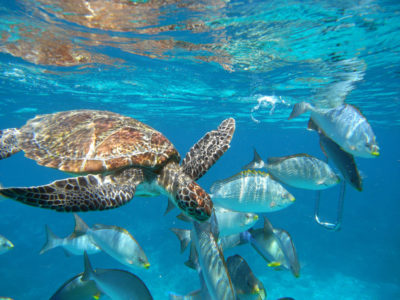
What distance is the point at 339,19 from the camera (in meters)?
7.45

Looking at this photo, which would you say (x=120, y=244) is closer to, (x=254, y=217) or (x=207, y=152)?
(x=207, y=152)

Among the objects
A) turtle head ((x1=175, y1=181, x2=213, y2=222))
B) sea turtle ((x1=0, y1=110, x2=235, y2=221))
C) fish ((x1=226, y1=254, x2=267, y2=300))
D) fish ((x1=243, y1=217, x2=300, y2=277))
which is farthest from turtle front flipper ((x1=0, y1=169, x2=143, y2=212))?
fish ((x1=243, y1=217, x2=300, y2=277))

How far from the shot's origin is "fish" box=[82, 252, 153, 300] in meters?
4.07

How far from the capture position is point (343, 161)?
3.67m

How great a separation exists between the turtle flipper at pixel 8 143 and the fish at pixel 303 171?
17.9 feet

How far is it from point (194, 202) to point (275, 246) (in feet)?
7.70

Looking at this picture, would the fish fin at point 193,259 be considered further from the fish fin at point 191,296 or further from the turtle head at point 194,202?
the turtle head at point 194,202

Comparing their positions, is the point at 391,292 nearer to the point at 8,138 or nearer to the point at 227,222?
the point at 227,222

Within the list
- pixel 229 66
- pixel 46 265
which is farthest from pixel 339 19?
pixel 46 265

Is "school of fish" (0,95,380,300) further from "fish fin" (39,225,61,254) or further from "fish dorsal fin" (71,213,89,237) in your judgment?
"fish fin" (39,225,61,254)

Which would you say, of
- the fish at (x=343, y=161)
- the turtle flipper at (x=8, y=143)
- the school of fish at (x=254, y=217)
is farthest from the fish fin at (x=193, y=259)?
the turtle flipper at (x=8, y=143)

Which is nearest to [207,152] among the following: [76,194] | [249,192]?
[249,192]

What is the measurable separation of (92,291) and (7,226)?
22627mm

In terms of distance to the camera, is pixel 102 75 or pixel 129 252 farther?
pixel 102 75
